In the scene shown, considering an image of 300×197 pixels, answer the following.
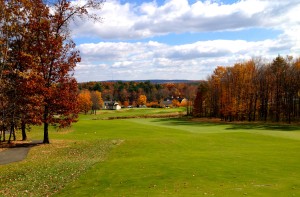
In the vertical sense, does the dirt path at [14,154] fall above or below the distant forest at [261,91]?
below

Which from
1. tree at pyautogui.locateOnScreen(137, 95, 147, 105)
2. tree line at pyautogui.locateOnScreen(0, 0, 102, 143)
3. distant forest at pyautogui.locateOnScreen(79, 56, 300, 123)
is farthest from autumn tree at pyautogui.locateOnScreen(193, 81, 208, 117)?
tree at pyautogui.locateOnScreen(137, 95, 147, 105)

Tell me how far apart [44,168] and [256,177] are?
43.2 feet

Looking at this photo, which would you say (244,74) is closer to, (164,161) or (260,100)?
(260,100)

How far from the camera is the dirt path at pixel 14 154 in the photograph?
2336 centimetres

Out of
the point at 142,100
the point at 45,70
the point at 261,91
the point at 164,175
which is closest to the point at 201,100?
the point at 261,91

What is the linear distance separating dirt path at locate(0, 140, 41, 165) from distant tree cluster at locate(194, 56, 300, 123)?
55.6 m

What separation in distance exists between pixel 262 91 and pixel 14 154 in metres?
64.1

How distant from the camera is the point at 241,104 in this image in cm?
7500

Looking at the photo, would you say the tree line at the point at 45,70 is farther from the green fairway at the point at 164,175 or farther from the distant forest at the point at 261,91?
the distant forest at the point at 261,91

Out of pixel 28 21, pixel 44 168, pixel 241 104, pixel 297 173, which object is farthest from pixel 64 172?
pixel 241 104

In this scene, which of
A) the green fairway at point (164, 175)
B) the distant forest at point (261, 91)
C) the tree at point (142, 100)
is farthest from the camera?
the tree at point (142, 100)

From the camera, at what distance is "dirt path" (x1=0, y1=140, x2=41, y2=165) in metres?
23.4

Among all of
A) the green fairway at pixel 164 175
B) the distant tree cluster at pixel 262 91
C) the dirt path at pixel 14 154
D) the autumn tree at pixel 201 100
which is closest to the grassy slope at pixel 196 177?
the green fairway at pixel 164 175

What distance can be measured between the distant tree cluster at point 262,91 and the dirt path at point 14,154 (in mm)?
55604
